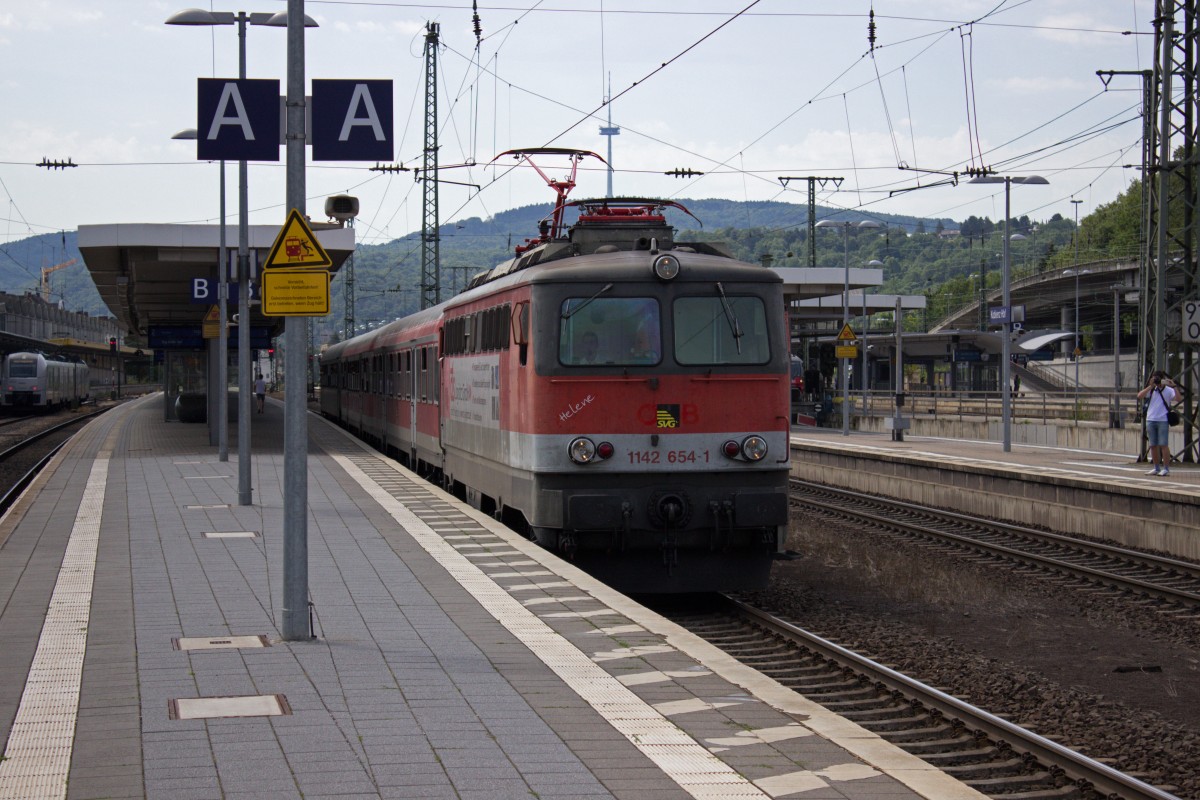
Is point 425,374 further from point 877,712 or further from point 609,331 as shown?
point 877,712

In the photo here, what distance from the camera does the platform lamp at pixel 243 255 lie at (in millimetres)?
18344

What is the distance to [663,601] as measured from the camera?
13227 millimetres

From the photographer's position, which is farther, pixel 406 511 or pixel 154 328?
pixel 154 328

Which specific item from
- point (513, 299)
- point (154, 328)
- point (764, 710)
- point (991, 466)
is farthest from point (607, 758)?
point (154, 328)

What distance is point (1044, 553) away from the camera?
17469 mm

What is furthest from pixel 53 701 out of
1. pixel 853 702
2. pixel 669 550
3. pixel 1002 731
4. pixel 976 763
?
pixel 669 550

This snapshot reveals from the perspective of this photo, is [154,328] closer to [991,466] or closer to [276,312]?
[991,466]

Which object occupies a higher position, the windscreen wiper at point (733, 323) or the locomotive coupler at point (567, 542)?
the windscreen wiper at point (733, 323)

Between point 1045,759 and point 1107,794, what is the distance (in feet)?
1.94

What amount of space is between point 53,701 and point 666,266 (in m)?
7.07

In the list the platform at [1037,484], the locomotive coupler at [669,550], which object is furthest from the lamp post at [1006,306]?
the locomotive coupler at [669,550]

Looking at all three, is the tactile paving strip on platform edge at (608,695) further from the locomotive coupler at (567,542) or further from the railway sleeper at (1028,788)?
the railway sleeper at (1028,788)

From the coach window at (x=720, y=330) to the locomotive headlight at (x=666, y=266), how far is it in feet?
0.91

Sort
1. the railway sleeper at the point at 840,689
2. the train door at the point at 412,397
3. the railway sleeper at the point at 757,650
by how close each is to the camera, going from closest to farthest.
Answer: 1. the railway sleeper at the point at 840,689
2. the railway sleeper at the point at 757,650
3. the train door at the point at 412,397
